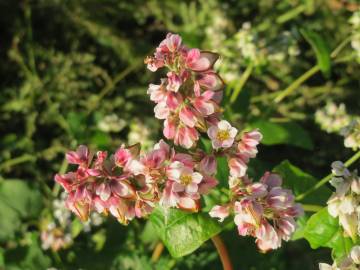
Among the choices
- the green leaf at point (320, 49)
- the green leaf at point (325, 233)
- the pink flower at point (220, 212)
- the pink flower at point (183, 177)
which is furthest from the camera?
the green leaf at point (320, 49)

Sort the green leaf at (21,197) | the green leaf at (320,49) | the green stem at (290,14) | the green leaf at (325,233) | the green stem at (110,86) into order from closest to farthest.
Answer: the green leaf at (325,233)
the green leaf at (320,49)
the green leaf at (21,197)
the green stem at (110,86)
the green stem at (290,14)

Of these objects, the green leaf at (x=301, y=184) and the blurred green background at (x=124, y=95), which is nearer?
the green leaf at (x=301, y=184)

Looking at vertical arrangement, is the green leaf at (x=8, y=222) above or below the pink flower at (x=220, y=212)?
below

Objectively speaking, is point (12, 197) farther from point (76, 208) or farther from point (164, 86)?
point (164, 86)

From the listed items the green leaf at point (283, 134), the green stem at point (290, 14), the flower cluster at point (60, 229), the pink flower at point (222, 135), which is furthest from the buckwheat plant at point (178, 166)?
the green stem at point (290, 14)

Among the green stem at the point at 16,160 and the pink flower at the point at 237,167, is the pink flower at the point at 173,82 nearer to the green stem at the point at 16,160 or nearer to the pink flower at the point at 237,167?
the pink flower at the point at 237,167

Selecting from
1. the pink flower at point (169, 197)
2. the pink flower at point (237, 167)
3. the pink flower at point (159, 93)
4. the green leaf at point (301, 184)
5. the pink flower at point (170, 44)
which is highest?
the pink flower at point (170, 44)

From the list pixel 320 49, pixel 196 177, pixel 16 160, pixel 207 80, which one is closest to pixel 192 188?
pixel 196 177
